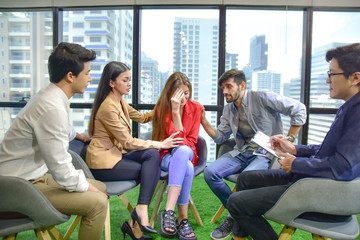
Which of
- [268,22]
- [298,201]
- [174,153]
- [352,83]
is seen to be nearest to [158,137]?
[174,153]

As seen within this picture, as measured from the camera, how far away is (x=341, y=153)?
4.64ft

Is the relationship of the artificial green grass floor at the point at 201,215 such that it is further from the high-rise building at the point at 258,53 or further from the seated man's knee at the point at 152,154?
the high-rise building at the point at 258,53

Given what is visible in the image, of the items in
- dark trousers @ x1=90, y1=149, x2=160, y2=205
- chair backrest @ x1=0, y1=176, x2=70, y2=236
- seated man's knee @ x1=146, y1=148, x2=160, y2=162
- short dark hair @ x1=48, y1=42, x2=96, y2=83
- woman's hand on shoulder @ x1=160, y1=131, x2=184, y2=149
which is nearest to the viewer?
chair backrest @ x1=0, y1=176, x2=70, y2=236

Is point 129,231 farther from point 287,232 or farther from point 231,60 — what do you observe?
point 231,60

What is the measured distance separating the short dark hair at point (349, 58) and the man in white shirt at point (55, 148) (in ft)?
4.71

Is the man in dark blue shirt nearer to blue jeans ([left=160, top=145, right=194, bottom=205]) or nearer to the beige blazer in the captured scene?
blue jeans ([left=160, top=145, right=194, bottom=205])

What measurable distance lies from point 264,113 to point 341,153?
4.05ft

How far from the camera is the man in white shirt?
1.46m

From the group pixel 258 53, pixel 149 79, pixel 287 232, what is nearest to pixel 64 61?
pixel 287 232

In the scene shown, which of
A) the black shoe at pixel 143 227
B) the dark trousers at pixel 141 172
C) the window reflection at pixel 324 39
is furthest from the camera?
the window reflection at pixel 324 39

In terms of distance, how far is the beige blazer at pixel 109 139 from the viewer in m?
2.17

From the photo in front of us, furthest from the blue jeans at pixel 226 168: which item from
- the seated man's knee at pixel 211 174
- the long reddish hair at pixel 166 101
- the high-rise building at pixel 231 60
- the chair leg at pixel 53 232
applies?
the high-rise building at pixel 231 60

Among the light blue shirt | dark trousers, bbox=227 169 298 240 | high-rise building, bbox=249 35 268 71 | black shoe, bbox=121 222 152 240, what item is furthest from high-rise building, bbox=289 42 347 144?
black shoe, bbox=121 222 152 240

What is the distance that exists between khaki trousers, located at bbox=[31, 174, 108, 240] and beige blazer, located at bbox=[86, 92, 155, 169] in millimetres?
570
